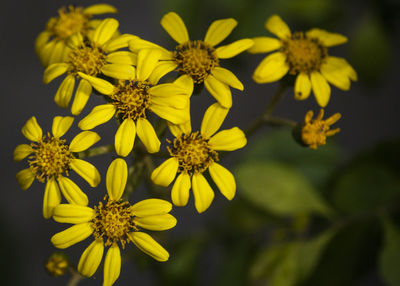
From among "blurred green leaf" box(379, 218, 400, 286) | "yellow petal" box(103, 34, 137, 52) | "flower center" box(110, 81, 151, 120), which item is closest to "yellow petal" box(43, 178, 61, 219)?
"flower center" box(110, 81, 151, 120)

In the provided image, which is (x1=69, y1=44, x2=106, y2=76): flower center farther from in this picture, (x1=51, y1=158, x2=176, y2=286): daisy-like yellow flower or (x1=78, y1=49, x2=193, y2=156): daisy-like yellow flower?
(x1=51, y1=158, x2=176, y2=286): daisy-like yellow flower

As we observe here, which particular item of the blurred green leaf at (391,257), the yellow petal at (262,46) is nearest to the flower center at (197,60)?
the yellow petal at (262,46)

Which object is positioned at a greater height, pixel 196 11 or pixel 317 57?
pixel 196 11

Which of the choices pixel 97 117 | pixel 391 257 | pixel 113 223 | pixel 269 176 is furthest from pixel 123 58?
pixel 391 257

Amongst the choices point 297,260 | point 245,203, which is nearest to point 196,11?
point 245,203

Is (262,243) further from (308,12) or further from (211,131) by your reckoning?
(308,12)

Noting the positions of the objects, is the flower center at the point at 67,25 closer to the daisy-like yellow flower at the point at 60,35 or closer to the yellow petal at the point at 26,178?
the daisy-like yellow flower at the point at 60,35

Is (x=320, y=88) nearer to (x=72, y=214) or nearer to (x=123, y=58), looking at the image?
(x=123, y=58)
